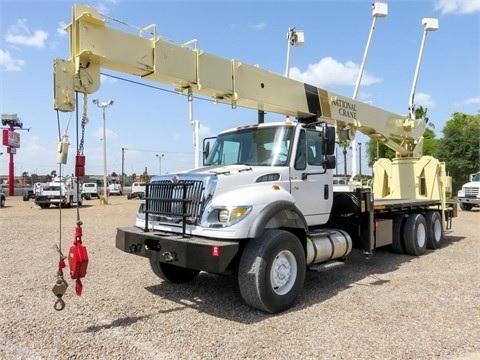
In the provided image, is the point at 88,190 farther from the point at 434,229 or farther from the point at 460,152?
the point at 434,229

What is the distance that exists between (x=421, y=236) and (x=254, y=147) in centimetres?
559

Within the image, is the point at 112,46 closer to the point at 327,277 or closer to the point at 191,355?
the point at 191,355

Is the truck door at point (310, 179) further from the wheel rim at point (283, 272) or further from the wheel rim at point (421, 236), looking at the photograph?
the wheel rim at point (421, 236)

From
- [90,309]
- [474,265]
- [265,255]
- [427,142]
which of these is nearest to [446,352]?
[265,255]

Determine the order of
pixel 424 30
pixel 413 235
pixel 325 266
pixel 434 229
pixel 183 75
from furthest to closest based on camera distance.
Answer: pixel 424 30, pixel 434 229, pixel 413 235, pixel 325 266, pixel 183 75

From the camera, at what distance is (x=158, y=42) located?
5.70 meters

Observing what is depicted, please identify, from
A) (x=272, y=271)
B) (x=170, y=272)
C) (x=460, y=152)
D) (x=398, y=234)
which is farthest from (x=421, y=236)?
(x=460, y=152)

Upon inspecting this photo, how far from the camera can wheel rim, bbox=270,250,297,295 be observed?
546cm

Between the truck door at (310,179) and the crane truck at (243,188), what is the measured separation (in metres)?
0.02

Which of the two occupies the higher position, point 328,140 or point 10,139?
point 10,139

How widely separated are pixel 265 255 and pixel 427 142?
154 feet

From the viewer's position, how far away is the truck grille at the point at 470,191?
78.7 ft

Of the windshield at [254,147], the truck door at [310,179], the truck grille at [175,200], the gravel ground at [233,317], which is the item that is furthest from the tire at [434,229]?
the truck grille at [175,200]

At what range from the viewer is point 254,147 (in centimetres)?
672
